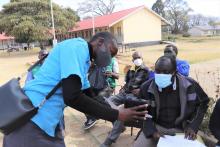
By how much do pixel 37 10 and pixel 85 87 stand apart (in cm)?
3660

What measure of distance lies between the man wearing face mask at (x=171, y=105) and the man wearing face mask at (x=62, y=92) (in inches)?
50.0

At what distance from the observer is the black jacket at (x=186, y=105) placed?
356 centimetres

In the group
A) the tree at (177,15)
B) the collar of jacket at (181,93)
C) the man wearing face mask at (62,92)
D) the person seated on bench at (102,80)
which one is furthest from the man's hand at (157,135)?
the tree at (177,15)

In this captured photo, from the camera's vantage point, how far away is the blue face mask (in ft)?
11.3

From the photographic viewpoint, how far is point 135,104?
2572 mm

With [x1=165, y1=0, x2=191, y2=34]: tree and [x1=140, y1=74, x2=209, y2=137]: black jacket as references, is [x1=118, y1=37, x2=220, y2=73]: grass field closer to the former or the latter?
[x1=140, y1=74, x2=209, y2=137]: black jacket

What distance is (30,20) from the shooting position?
35.3 meters

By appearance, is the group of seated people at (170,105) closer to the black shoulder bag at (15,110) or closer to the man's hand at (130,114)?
the man's hand at (130,114)

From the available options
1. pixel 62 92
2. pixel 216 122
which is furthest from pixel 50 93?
pixel 216 122

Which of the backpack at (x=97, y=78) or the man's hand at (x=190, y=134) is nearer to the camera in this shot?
the man's hand at (x=190, y=134)

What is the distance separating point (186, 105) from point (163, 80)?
1.31 ft

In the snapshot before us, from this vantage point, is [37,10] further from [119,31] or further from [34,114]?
[34,114]

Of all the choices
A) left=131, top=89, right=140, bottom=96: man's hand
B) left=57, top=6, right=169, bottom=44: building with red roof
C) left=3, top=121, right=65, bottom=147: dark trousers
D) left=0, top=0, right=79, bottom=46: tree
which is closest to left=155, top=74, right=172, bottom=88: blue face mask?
left=3, top=121, right=65, bottom=147: dark trousers

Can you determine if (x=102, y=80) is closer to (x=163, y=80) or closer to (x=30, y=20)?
(x=163, y=80)
